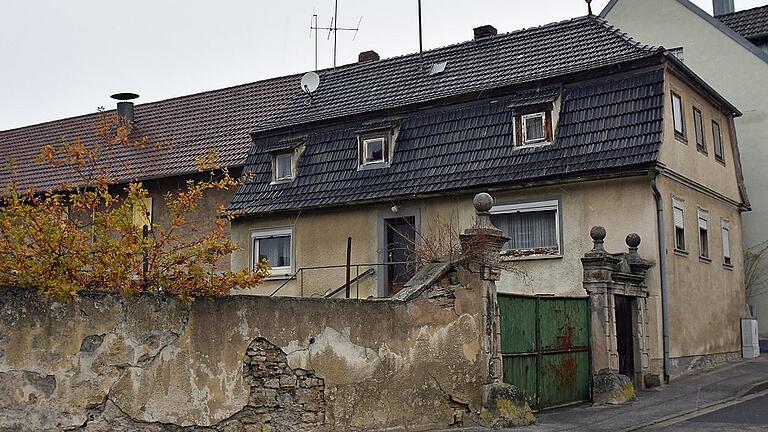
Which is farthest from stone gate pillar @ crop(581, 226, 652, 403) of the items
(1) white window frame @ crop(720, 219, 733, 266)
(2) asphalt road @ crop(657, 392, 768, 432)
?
(1) white window frame @ crop(720, 219, 733, 266)

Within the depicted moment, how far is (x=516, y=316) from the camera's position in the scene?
14.6m

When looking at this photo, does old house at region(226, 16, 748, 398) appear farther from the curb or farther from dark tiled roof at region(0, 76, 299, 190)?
dark tiled roof at region(0, 76, 299, 190)

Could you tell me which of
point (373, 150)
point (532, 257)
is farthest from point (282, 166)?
point (532, 257)

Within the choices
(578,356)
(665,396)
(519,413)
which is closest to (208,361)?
(519,413)

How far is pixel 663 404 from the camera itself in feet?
51.0

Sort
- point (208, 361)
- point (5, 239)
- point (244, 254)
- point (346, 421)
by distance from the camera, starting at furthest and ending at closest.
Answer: point (244, 254)
point (346, 421)
point (208, 361)
point (5, 239)

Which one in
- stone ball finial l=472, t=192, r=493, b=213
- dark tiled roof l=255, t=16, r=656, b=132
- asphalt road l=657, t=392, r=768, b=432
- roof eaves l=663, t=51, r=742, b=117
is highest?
dark tiled roof l=255, t=16, r=656, b=132

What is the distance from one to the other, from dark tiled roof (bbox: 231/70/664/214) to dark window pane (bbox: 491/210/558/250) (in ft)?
2.88

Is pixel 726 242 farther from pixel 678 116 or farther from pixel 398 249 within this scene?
pixel 398 249

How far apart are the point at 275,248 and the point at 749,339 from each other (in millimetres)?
11618

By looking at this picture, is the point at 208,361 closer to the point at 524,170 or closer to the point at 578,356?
the point at 578,356

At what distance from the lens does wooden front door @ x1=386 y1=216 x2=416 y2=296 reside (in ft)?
69.4

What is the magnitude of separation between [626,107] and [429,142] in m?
4.53

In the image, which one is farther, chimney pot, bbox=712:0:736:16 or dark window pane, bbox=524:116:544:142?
chimney pot, bbox=712:0:736:16
